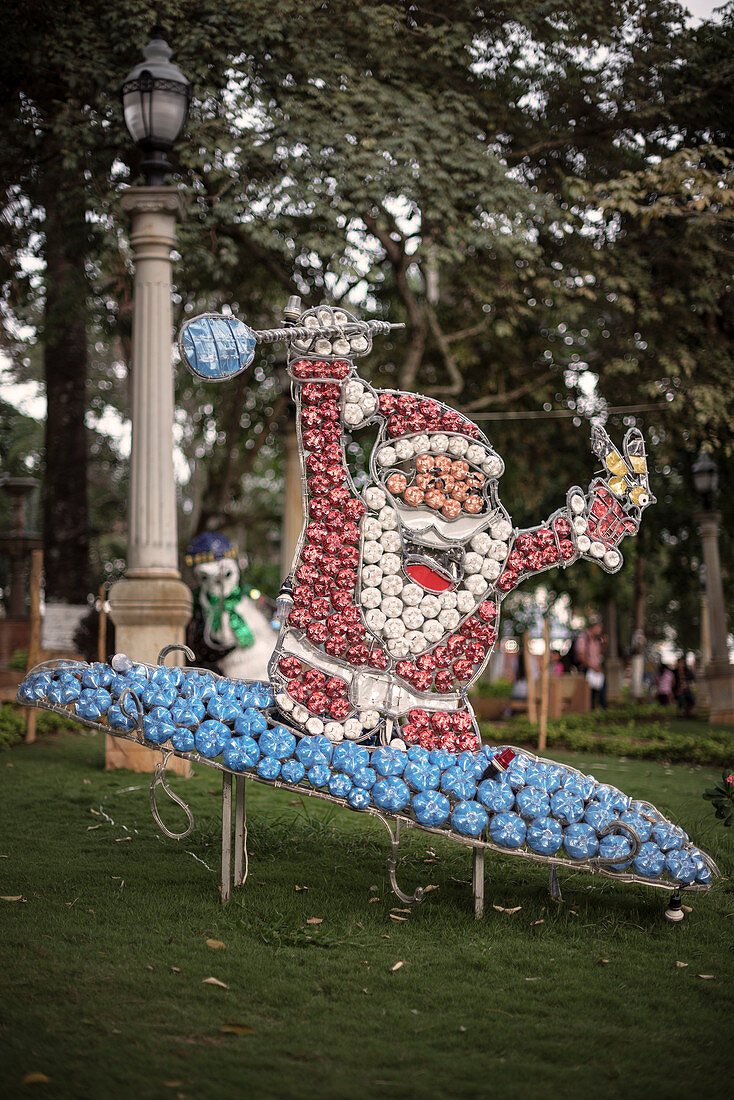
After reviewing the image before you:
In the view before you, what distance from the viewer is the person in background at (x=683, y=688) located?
1770cm

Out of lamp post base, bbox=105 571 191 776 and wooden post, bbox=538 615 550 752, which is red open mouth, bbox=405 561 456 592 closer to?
lamp post base, bbox=105 571 191 776

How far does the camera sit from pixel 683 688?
18.9 m

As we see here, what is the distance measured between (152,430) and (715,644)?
32.4ft

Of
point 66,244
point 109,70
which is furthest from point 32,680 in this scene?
point 66,244

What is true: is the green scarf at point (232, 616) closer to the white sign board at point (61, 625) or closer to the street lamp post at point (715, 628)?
the white sign board at point (61, 625)

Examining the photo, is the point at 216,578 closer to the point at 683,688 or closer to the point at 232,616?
the point at 232,616

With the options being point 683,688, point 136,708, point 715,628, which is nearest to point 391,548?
point 136,708

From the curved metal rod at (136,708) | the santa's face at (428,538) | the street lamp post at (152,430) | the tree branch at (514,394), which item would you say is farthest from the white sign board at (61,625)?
the santa's face at (428,538)

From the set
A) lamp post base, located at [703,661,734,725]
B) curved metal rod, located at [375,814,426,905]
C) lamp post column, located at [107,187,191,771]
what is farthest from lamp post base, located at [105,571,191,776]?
lamp post base, located at [703,661,734,725]

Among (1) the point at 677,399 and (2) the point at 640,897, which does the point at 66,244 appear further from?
(2) the point at 640,897

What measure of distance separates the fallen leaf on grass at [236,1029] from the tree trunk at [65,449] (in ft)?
35.5

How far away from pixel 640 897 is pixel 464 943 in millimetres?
1303

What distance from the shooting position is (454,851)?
611 cm

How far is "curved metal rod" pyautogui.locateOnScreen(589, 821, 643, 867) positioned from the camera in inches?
179
